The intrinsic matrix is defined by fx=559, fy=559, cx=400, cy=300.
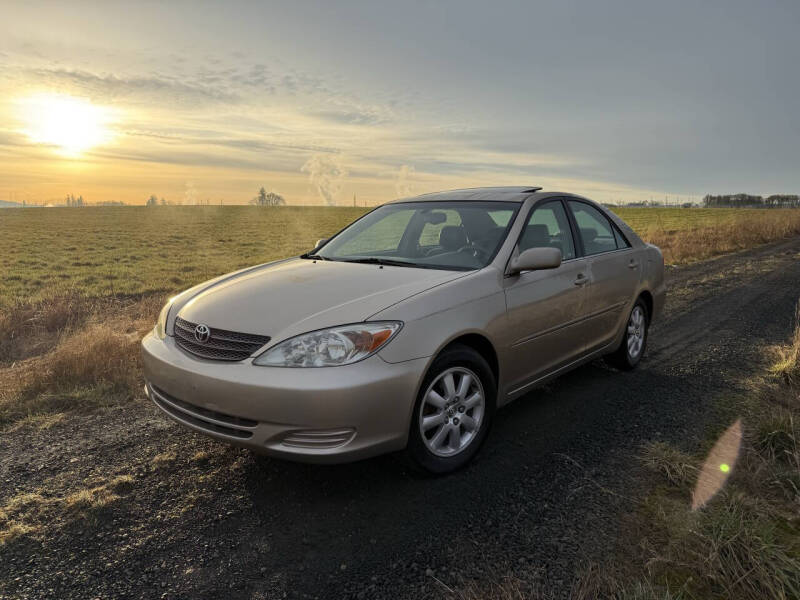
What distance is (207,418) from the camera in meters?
2.94

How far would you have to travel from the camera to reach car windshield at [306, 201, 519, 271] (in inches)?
150

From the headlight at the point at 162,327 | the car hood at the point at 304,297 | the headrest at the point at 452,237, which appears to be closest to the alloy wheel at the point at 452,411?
the car hood at the point at 304,297

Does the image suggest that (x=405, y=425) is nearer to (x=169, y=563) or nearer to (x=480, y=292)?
(x=480, y=292)

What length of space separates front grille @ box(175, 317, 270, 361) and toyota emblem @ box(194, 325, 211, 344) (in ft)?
0.05

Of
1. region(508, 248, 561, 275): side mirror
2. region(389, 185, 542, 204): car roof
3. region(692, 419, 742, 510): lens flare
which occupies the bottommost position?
region(692, 419, 742, 510): lens flare

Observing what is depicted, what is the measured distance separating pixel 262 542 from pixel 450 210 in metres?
2.73

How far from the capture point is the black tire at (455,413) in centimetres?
299

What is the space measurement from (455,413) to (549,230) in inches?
70.6

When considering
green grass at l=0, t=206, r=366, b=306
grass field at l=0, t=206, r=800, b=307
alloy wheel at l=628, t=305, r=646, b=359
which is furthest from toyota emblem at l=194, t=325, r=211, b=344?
grass field at l=0, t=206, r=800, b=307

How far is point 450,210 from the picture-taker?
14.3 feet

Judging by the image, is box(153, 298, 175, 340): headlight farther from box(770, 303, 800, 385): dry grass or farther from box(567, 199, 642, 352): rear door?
box(770, 303, 800, 385): dry grass

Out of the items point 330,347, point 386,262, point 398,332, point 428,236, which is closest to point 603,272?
point 428,236

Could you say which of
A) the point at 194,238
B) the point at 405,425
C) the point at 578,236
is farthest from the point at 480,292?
the point at 194,238

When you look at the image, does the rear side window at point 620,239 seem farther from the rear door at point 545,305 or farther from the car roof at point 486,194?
the car roof at point 486,194
